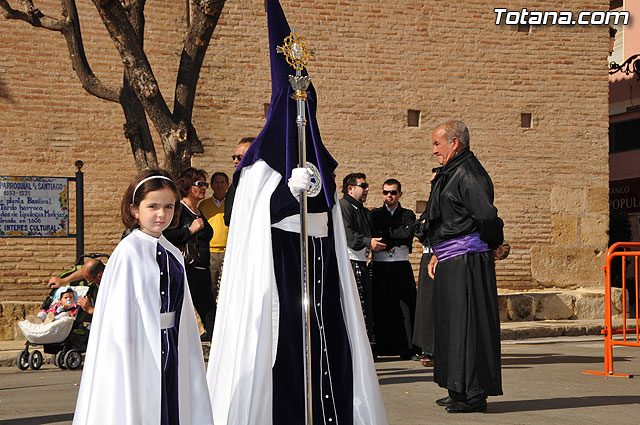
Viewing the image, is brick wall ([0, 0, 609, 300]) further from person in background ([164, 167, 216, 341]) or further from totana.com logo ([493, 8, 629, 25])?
person in background ([164, 167, 216, 341])

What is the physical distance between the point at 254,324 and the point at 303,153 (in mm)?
995

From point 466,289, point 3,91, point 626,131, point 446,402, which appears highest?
point 626,131

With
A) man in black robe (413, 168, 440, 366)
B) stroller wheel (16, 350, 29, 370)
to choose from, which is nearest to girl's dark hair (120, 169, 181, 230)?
man in black robe (413, 168, 440, 366)

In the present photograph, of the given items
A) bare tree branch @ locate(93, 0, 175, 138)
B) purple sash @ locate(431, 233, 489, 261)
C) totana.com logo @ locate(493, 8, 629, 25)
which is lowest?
purple sash @ locate(431, 233, 489, 261)

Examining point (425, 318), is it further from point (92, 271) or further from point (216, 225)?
point (92, 271)

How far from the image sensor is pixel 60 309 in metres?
10.2

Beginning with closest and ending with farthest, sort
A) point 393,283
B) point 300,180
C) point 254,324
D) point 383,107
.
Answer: point 300,180 < point 254,324 < point 393,283 < point 383,107

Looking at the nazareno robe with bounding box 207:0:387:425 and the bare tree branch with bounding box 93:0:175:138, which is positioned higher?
the bare tree branch with bounding box 93:0:175:138

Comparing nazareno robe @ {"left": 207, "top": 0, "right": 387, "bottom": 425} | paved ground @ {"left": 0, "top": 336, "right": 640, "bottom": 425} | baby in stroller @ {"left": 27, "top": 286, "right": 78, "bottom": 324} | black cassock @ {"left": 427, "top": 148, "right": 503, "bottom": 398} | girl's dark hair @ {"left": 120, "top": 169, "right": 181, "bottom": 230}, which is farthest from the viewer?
baby in stroller @ {"left": 27, "top": 286, "right": 78, "bottom": 324}

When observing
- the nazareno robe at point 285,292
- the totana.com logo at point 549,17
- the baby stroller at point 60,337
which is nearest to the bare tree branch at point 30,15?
the baby stroller at point 60,337

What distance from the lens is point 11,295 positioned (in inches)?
533

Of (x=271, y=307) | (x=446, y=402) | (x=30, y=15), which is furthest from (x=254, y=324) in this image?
(x=30, y=15)

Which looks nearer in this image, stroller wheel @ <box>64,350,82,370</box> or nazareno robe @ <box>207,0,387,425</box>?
nazareno robe @ <box>207,0,387,425</box>

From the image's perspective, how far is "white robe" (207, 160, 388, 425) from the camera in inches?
204
